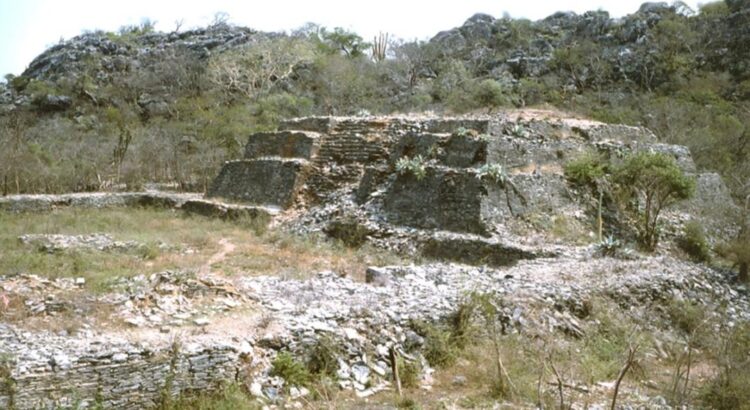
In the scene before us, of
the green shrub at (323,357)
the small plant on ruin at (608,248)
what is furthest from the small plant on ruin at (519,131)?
Answer: the green shrub at (323,357)

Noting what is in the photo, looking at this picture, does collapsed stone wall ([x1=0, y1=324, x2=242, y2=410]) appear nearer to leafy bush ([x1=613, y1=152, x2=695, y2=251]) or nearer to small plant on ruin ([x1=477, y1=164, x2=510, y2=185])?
small plant on ruin ([x1=477, y1=164, x2=510, y2=185])

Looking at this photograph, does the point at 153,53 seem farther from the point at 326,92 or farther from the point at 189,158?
the point at 189,158

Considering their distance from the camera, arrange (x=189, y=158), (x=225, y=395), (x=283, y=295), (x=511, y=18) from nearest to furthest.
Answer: (x=225, y=395) < (x=283, y=295) < (x=189, y=158) < (x=511, y=18)

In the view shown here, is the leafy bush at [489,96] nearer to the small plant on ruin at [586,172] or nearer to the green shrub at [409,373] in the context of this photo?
the small plant on ruin at [586,172]

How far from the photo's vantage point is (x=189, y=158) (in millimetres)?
24750

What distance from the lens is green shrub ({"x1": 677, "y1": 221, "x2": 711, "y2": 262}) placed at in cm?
1245

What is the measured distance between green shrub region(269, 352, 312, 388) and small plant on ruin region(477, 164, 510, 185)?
7.65 m

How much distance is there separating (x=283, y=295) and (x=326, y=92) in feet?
95.4

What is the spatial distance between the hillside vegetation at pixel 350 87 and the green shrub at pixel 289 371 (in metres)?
15.6

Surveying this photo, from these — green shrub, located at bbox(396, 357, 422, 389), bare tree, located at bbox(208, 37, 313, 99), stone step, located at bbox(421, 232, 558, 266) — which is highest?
bare tree, located at bbox(208, 37, 313, 99)

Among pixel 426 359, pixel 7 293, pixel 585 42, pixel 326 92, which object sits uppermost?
pixel 585 42

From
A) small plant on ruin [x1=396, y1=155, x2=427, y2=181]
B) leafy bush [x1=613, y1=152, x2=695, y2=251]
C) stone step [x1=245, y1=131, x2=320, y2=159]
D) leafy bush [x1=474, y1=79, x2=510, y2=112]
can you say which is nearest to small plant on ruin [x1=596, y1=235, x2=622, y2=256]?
leafy bush [x1=613, y1=152, x2=695, y2=251]

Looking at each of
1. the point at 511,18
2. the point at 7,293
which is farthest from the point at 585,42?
the point at 7,293

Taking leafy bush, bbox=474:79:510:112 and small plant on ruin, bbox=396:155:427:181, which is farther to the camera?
leafy bush, bbox=474:79:510:112
